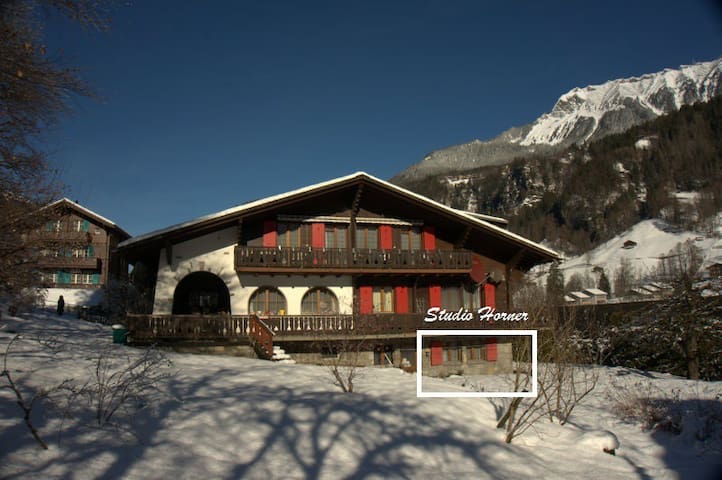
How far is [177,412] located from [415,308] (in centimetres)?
Answer: 1594

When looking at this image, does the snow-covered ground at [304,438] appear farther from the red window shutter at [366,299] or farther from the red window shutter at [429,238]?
the red window shutter at [429,238]

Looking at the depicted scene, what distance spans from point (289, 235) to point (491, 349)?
397 inches

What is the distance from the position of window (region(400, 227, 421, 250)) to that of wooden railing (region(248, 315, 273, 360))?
7684mm

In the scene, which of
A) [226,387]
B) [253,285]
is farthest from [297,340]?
[226,387]

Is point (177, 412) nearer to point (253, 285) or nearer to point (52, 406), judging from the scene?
point (52, 406)

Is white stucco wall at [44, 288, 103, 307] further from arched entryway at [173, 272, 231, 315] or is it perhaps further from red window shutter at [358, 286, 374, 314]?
red window shutter at [358, 286, 374, 314]

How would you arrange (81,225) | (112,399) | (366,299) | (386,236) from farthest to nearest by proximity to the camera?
(81,225)
(386,236)
(366,299)
(112,399)

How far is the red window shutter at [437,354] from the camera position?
23.0 meters

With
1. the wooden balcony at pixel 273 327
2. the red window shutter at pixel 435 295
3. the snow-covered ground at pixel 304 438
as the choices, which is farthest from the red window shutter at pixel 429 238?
the snow-covered ground at pixel 304 438

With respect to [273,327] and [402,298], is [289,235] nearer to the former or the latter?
[273,327]

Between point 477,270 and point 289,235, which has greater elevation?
point 289,235

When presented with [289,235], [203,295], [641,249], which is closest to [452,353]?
[289,235]

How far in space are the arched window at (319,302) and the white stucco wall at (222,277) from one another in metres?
0.28

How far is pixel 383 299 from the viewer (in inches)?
921
